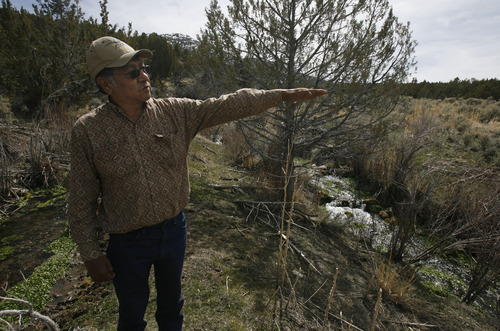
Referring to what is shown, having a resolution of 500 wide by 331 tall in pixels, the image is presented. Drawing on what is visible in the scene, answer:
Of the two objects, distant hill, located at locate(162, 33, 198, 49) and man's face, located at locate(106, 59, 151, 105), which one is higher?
distant hill, located at locate(162, 33, 198, 49)

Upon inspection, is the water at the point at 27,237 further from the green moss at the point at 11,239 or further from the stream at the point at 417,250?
the stream at the point at 417,250

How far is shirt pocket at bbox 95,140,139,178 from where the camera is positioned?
1346 mm

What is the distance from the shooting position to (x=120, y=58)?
4.48 feet

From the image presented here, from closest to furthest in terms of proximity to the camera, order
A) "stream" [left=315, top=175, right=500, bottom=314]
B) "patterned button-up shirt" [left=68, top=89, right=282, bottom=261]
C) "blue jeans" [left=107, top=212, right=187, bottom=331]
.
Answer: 1. "patterned button-up shirt" [left=68, top=89, right=282, bottom=261]
2. "blue jeans" [left=107, top=212, right=187, bottom=331]
3. "stream" [left=315, top=175, right=500, bottom=314]

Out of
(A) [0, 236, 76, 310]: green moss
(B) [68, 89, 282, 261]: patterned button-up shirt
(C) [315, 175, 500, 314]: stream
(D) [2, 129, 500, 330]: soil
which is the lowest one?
(C) [315, 175, 500, 314]: stream

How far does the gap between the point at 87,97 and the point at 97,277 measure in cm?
851

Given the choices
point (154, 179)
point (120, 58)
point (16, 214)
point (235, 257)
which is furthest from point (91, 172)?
point (16, 214)

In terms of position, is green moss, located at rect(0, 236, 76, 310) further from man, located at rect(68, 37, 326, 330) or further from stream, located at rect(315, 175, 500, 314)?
stream, located at rect(315, 175, 500, 314)

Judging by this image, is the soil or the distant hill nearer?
the soil

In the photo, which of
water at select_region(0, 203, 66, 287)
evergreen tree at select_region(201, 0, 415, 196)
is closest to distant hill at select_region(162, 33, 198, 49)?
evergreen tree at select_region(201, 0, 415, 196)

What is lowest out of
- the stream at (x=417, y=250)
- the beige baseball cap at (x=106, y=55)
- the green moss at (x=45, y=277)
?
the stream at (x=417, y=250)

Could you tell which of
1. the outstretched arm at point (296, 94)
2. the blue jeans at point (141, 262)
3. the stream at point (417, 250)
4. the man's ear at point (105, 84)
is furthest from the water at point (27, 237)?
the stream at point (417, 250)

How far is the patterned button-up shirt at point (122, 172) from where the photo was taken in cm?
134

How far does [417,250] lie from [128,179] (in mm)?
4996
